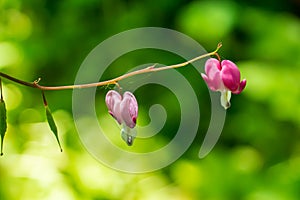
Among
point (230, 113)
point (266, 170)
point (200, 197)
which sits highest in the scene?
point (230, 113)

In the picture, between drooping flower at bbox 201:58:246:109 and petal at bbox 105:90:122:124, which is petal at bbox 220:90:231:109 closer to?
drooping flower at bbox 201:58:246:109

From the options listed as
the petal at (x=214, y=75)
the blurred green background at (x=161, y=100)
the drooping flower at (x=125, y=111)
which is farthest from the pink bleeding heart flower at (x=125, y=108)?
the blurred green background at (x=161, y=100)

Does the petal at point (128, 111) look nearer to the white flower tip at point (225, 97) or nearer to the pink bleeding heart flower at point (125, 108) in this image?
the pink bleeding heart flower at point (125, 108)

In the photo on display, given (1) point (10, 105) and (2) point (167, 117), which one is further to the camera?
(2) point (167, 117)

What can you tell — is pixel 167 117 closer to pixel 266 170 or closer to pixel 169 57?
pixel 169 57

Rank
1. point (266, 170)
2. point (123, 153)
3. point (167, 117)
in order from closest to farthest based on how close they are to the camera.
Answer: point (123, 153) < point (266, 170) < point (167, 117)

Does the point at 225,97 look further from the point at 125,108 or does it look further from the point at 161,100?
the point at 161,100

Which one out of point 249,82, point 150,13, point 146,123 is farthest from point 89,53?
point 249,82
